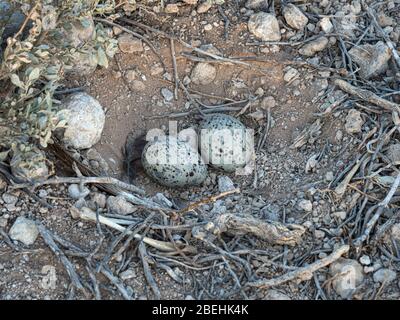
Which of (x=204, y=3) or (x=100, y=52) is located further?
(x=204, y=3)

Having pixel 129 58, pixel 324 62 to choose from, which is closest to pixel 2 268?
pixel 129 58

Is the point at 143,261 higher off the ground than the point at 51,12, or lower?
lower

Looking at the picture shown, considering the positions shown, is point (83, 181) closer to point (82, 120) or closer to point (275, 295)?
point (82, 120)

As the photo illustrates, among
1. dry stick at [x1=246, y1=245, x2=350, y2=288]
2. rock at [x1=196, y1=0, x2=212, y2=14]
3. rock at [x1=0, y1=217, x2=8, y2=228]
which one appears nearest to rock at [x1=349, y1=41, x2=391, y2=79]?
rock at [x1=196, y1=0, x2=212, y2=14]

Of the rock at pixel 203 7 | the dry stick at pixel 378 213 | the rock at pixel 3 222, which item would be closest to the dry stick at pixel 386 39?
Answer: the dry stick at pixel 378 213

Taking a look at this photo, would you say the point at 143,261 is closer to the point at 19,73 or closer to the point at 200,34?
the point at 19,73

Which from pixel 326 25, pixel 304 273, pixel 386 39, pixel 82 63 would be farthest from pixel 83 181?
pixel 386 39

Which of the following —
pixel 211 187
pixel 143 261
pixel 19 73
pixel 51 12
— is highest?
pixel 51 12
